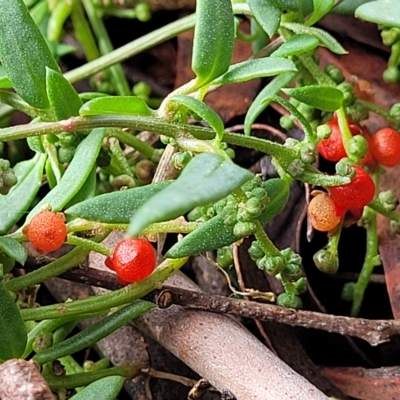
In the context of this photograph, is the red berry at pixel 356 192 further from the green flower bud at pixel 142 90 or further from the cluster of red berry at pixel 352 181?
the green flower bud at pixel 142 90

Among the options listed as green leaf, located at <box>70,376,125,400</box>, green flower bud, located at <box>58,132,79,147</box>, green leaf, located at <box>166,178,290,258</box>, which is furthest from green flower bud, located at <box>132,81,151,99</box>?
green leaf, located at <box>70,376,125,400</box>

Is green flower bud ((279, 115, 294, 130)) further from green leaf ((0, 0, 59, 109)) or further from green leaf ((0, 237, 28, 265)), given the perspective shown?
green leaf ((0, 237, 28, 265))

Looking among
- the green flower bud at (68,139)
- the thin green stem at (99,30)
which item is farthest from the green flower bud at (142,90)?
the green flower bud at (68,139)

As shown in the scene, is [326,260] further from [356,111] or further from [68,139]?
[68,139]

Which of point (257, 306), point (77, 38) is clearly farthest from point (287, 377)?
point (77, 38)

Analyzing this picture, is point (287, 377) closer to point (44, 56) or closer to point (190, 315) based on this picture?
point (190, 315)

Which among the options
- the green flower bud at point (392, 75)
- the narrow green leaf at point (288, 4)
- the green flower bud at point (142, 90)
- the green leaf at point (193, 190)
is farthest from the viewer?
the green flower bud at point (142, 90)

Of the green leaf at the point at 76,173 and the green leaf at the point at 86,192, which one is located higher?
the green leaf at the point at 76,173
